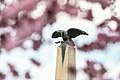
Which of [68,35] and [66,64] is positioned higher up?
[68,35]

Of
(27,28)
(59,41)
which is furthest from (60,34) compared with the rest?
(27,28)

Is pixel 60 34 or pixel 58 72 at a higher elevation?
pixel 60 34

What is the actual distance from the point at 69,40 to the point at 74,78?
157 millimetres

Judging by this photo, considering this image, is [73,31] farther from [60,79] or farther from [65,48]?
[60,79]

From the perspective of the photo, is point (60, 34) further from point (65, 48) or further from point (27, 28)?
point (27, 28)

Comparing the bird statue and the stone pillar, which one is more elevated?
the bird statue

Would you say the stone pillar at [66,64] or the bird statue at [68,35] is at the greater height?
the bird statue at [68,35]

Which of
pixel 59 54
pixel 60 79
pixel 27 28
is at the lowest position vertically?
pixel 60 79

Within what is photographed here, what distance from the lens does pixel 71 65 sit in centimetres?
140

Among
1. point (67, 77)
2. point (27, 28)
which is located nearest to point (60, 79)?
point (67, 77)

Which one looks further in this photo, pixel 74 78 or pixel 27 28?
pixel 27 28

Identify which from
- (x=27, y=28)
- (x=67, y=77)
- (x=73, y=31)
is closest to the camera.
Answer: (x=67, y=77)

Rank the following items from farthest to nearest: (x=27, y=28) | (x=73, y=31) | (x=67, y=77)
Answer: (x=27, y=28), (x=73, y=31), (x=67, y=77)

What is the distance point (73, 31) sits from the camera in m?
1.46
